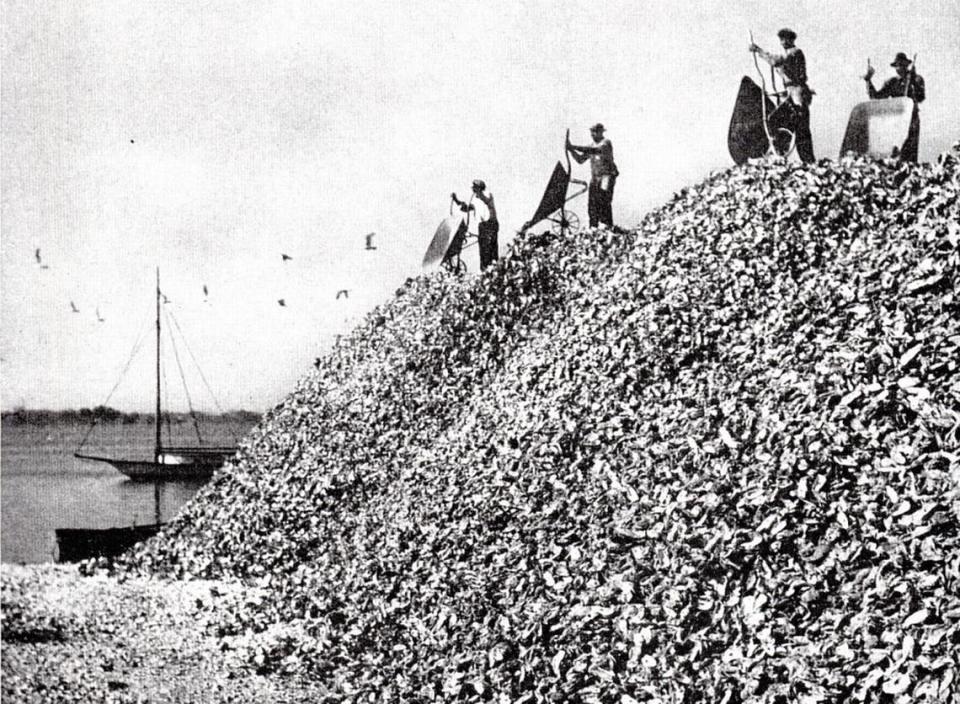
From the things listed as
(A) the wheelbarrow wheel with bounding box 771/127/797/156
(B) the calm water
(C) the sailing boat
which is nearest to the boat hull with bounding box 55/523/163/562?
(B) the calm water

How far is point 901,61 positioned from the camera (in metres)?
9.04

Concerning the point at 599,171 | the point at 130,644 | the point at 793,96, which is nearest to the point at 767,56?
the point at 793,96

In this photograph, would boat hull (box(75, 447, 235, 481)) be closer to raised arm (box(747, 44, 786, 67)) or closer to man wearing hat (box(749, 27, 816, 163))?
man wearing hat (box(749, 27, 816, 163))

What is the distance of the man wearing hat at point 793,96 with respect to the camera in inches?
383

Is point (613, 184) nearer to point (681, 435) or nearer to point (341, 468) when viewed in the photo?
point (341, 468)

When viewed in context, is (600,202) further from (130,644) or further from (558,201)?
(130,644)

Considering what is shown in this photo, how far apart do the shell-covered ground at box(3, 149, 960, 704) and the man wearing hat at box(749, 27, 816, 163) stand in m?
0.94

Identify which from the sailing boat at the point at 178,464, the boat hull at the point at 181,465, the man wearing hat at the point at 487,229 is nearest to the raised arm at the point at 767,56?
the man wearing hat at the point at 487,229

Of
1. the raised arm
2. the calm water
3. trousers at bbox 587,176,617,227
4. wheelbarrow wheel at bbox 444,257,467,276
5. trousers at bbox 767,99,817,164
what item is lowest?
the calm water

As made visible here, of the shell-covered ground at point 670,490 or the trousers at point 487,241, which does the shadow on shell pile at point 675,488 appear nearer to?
the shell-covered ground at point 670,490

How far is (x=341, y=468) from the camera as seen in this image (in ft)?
35.7

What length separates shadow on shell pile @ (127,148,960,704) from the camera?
462cm

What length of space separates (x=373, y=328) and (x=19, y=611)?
7.42m

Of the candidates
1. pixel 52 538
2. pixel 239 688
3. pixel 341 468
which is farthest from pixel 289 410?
pixel 239 688
